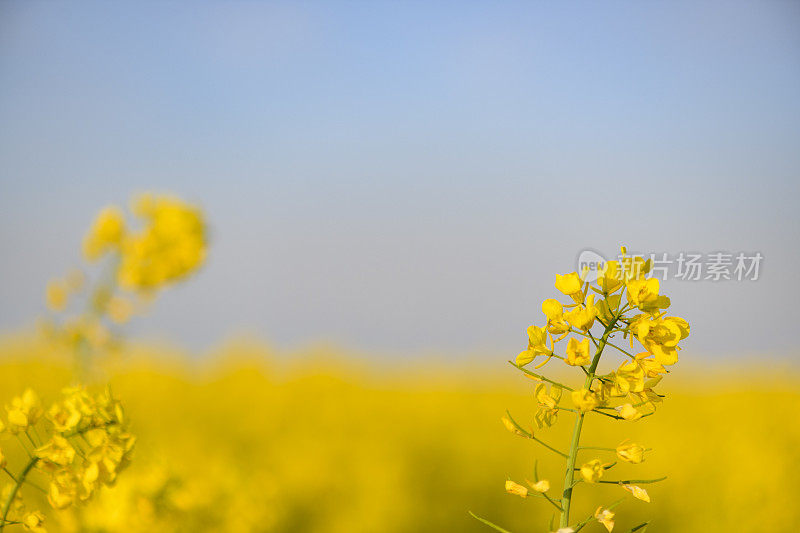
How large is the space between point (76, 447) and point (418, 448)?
13.2 ft

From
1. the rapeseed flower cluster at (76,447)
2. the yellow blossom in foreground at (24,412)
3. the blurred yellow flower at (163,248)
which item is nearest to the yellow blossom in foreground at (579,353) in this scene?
the rapeseed flower cluster at (76,447)

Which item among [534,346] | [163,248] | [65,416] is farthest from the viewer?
[163,248]

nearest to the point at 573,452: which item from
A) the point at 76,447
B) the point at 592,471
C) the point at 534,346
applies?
the point at 592,471

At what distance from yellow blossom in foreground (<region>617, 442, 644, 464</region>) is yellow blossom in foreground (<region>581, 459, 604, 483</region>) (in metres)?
0.04

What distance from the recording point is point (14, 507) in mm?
1229

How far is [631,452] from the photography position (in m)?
1.03

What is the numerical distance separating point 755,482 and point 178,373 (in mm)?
4412

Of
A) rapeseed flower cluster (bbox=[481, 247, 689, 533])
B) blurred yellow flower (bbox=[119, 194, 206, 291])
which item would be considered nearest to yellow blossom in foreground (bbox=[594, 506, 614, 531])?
rapeseed flower cluster (bbox=[481, 247, 689, 533])

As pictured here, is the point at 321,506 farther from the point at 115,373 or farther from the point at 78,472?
the point at 78,472

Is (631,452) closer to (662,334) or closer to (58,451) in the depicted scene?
(662,334)

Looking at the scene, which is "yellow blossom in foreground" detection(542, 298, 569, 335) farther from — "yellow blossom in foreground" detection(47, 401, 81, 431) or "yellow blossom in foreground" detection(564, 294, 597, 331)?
"yellow blossom in foreground" detection(47, 401, 81, 431)

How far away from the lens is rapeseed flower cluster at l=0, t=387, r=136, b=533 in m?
1.15

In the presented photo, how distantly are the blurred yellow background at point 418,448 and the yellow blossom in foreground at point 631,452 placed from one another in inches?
74.2

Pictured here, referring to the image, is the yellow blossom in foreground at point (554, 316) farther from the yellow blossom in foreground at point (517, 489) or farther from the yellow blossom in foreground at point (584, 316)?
the yellow blossom in foreground at point (517, 489)
